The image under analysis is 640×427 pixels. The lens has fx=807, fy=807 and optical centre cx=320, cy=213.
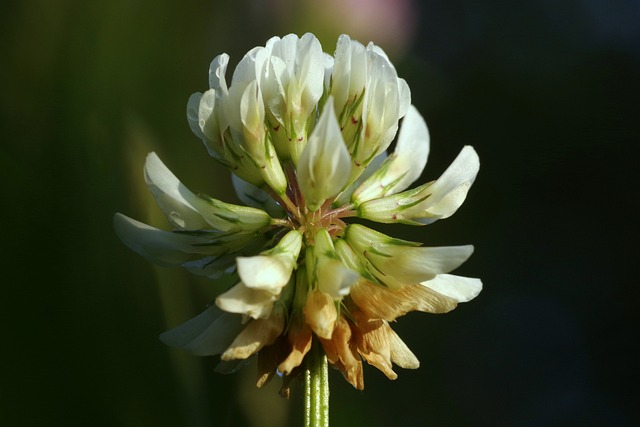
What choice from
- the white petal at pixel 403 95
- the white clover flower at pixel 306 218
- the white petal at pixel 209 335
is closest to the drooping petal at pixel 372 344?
the white clover flower at pixel 306 218

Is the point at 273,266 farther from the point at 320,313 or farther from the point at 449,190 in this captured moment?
the point at 449,190

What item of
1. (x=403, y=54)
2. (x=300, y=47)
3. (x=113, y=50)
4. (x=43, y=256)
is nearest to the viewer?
(x=300, y=47)

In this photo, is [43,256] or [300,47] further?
[43,256]

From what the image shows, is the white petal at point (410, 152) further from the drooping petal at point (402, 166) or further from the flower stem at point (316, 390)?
the flower stem at point (316, 390)

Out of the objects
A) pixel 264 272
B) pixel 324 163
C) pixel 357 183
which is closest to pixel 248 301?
pixel 264 272

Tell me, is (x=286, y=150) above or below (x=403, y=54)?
below

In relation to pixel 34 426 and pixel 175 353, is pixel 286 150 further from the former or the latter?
→ pixel 175 353

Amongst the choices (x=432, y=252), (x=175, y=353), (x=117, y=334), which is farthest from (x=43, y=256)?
(x=432, y=252)
